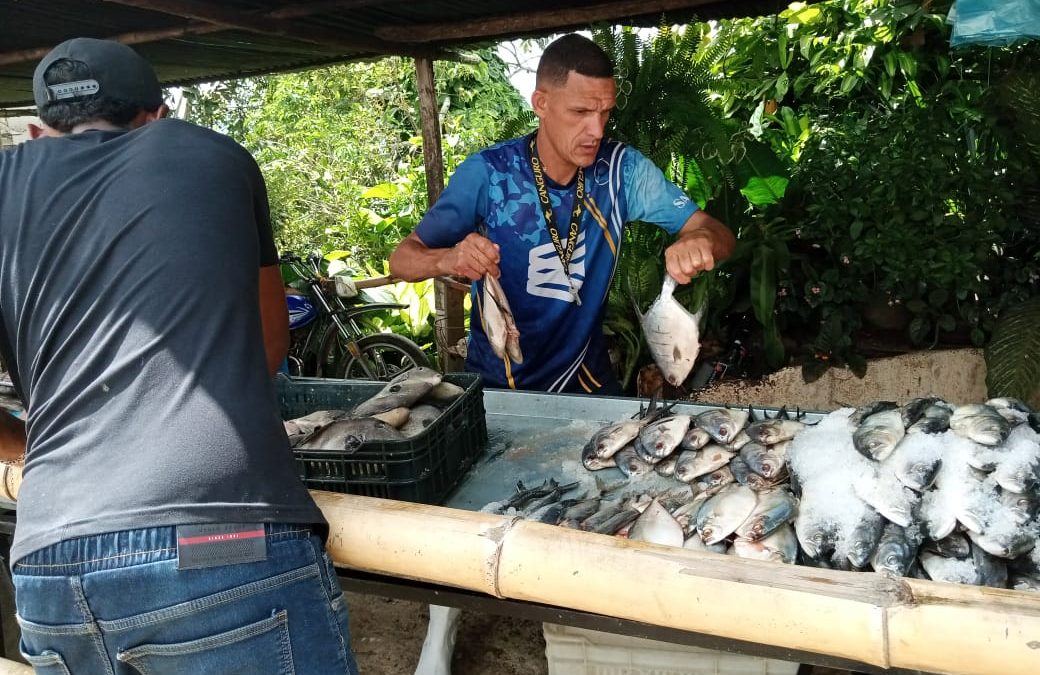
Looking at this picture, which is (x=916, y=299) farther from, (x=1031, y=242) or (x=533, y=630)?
(x=533, y=630)

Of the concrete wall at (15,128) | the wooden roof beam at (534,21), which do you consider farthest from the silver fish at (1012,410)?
the concrete wall at (15,128)

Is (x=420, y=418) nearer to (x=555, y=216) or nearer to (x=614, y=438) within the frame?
(x=614, y=438)

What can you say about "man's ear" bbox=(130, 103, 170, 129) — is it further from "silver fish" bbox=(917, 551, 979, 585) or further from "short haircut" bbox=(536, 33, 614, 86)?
"silver fish" bbox=(917, 551, 979, 585)

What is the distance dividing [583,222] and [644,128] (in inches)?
107

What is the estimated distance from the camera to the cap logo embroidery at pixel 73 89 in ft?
5.80

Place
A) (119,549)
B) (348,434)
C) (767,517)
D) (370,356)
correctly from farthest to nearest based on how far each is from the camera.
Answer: (370,356), (348,434), (767,517), (119,549)

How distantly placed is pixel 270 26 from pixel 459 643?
11.4 ft

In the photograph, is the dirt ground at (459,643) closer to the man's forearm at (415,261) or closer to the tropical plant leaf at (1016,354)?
the man's forearm at (415,261)

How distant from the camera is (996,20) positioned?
3.24 metres

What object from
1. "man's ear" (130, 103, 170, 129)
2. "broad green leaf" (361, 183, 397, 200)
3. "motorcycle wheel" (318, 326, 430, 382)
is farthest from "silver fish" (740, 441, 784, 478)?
"broad green leaf" (361, 183, 397, 200)

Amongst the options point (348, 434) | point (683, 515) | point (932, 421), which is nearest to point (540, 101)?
point (348, 434)

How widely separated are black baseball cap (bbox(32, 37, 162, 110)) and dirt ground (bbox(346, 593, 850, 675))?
2869 millimetres

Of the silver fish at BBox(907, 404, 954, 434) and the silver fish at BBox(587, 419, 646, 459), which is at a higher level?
the silver fish at BBox(907, 404, 954, 434)

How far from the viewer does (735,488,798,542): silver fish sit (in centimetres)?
208
